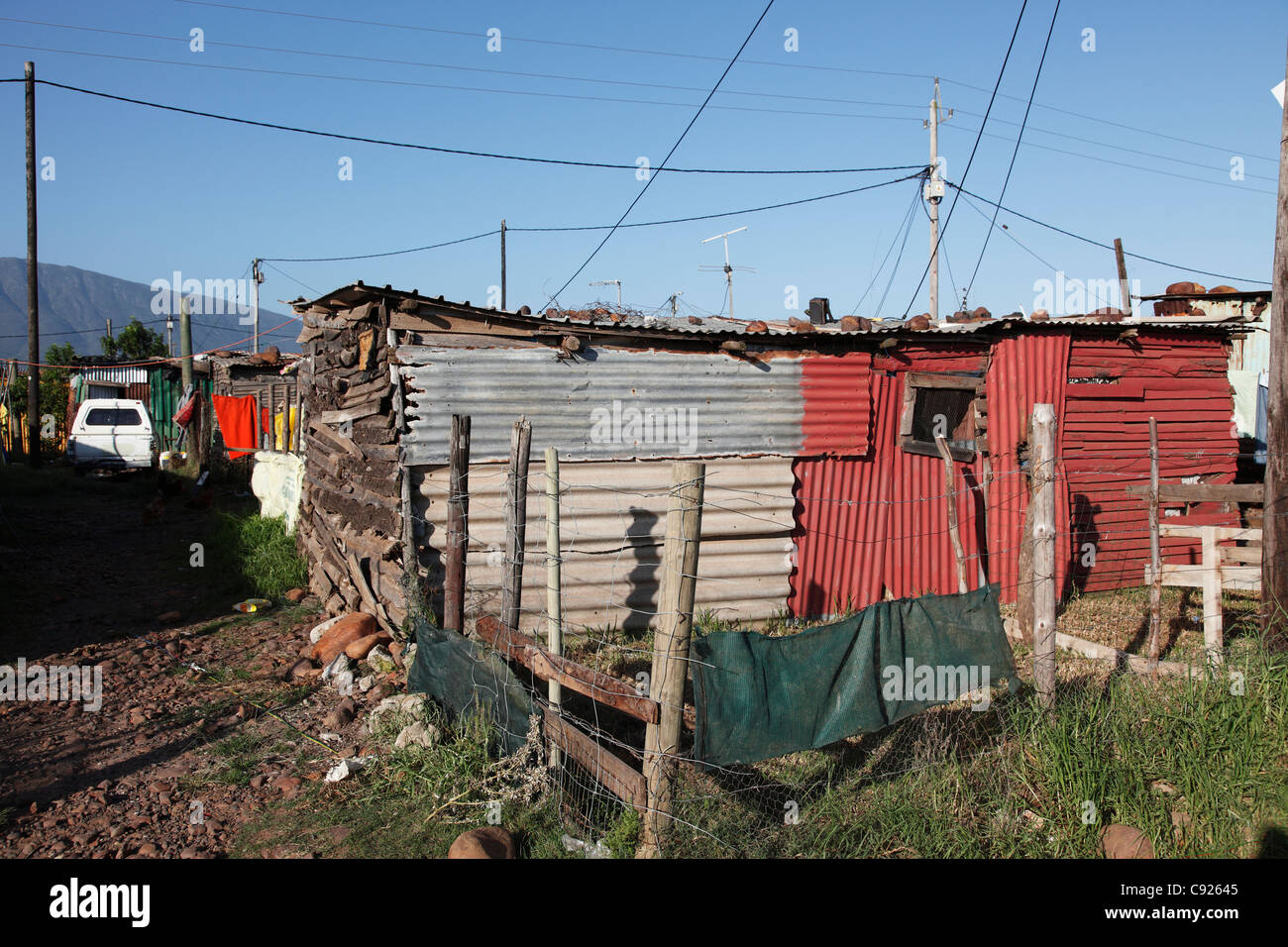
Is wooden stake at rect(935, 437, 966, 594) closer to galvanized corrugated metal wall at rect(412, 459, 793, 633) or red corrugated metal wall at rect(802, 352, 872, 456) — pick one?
red corrugated metal wall at rect(802, 352, 872, 456)

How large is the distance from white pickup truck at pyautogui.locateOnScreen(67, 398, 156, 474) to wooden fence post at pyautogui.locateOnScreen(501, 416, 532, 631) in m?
17.0

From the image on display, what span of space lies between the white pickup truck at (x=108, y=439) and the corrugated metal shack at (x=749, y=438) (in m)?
10.7

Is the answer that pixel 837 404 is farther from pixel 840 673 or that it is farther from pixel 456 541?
pixel 840 673

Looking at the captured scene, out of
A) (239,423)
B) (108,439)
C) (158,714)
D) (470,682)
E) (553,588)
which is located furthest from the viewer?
(239,423)

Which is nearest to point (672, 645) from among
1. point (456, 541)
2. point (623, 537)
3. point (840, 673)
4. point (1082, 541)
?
point (840, 673)

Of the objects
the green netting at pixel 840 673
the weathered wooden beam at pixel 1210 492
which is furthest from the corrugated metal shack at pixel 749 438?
the green netting at pixel 840 673

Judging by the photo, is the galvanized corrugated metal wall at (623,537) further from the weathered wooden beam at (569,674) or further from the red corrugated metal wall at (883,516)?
the weathered wooden beam at (569,674)

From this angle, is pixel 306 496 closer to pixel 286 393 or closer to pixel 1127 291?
pixel 286 393

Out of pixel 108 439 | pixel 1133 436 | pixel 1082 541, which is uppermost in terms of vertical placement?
pixel 1133 436

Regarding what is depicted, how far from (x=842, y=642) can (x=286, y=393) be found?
1767 cm

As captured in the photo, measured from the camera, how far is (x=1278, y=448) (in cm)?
555

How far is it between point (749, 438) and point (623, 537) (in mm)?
1762

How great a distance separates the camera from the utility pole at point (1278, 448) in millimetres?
5480
